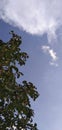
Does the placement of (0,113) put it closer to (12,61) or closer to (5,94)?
(5,94)

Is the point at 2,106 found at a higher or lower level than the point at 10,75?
lower

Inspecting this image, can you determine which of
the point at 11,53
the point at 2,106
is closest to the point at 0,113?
the point at 2,106

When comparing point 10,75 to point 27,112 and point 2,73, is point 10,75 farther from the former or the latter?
point 27,112

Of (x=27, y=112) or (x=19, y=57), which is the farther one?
(x=19, y=57)

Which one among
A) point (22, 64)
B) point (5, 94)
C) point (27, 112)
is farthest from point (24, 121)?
point (22, 64)

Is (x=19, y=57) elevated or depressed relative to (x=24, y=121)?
elevated

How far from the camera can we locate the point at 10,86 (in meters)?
26.2

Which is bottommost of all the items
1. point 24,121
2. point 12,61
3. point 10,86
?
point 24,121

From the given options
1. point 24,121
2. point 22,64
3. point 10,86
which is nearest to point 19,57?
point 22,64

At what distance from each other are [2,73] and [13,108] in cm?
260

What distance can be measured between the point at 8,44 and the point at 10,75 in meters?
2.53

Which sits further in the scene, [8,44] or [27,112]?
[8,44]

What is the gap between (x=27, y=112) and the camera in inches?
1035

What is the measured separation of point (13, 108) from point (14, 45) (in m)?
4.85
